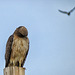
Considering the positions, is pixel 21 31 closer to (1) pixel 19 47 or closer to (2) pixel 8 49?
(1) pixel 19 47

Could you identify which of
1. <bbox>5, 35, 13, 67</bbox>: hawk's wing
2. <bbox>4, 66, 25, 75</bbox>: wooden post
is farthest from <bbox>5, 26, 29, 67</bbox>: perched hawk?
<bbox>4, 66, 25, 75</bbox>: wooden post

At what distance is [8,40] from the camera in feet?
28.3

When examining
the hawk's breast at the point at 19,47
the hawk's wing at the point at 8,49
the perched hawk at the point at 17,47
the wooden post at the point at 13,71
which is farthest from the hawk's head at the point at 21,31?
the wooden post at the point at 13,71

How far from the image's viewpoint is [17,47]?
27.2 feet

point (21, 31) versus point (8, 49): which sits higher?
point (21, 31)

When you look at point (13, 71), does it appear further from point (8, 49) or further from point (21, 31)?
point (21, 31)

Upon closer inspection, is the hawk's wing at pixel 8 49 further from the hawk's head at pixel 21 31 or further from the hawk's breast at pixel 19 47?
the hawk's head at pixel 21 31

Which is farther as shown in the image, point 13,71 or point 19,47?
point 19,47

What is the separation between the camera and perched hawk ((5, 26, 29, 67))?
815 cm

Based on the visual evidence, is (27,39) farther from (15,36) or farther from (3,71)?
(3,71)

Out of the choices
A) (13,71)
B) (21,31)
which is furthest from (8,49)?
(13,71)

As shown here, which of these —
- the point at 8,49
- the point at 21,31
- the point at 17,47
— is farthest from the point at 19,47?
the point at 21,31

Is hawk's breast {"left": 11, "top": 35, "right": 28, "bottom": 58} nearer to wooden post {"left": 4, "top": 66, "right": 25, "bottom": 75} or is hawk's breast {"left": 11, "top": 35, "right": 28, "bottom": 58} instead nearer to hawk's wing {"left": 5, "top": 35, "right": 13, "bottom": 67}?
hawk's wing {"left": 5, "top": 35, "right": 13, "bottom": 67}

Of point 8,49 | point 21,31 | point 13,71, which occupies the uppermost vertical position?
point 21,31
